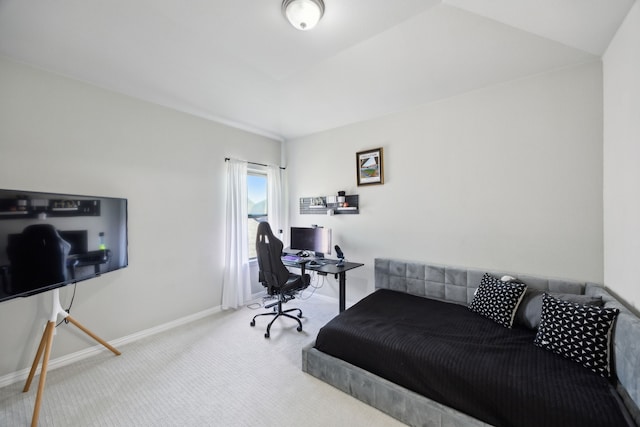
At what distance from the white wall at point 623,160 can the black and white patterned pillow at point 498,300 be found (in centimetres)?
61

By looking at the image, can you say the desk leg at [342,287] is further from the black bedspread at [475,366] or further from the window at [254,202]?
the window at [254,202]

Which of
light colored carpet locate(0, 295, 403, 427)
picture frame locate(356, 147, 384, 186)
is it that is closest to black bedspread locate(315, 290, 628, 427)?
light colored carpet locate(0, 295, 403, 427)

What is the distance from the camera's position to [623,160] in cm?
173

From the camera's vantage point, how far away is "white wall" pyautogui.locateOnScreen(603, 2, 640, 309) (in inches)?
60.8

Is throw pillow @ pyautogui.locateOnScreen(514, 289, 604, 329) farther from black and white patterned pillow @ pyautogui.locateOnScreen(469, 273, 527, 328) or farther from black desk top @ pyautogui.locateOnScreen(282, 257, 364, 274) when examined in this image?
black desk top @ pyautogui.locateOnScreen(282, 257, 364, 274)

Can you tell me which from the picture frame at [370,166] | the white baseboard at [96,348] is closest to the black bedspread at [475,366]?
the picture frame at [370,166]

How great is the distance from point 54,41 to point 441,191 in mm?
3721

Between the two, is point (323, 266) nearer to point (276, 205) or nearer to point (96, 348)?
point (276, 205)

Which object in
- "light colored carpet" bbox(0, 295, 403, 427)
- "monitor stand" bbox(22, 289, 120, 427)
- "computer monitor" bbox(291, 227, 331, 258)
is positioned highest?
"computer monitor" bbox(291, 227, 331, 258)

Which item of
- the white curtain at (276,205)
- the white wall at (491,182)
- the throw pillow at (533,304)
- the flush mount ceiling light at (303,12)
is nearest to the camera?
the flush mount ceiling light at (303,12)

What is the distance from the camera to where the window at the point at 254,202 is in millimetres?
3990

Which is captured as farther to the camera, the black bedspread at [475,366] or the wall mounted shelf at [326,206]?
the wall mounted shelf at [326,206]

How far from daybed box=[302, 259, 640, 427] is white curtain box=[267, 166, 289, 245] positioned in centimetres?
219

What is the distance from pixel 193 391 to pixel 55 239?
1.58m
